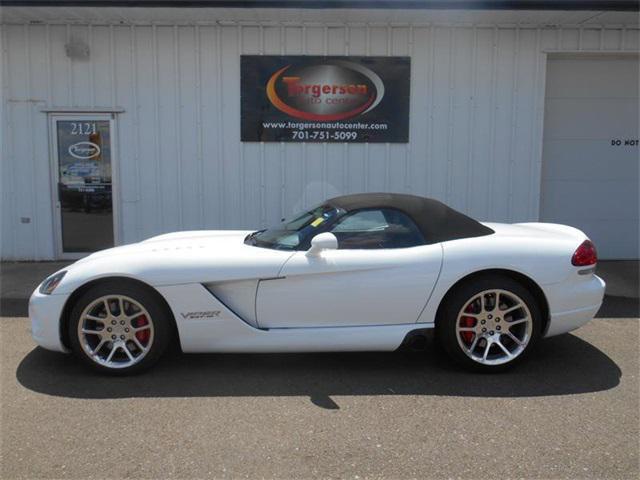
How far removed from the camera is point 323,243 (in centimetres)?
385

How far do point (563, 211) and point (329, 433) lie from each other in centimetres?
672

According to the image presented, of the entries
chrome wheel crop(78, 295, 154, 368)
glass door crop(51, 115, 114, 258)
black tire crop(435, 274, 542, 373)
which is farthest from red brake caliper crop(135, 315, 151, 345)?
glass door crop(51, 115, 114, 258)

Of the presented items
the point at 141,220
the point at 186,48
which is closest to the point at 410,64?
the point at 186,48

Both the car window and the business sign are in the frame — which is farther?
the business sign

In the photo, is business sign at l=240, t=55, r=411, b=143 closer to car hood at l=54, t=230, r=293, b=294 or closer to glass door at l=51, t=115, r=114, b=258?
glass door at l=51, t=115, r=114, b=258

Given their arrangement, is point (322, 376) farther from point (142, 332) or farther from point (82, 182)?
point (82, 182)

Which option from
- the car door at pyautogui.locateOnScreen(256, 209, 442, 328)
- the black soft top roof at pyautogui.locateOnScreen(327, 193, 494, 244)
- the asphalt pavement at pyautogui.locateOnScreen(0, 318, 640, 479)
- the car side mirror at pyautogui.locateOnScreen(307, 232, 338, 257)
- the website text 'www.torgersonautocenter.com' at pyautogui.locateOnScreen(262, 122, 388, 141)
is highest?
the website text 'www.torgersonautocenter.com' at pyautogui.locateOnScreen(262, 122, 388, 141)

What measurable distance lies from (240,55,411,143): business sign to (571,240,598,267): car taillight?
14.4ft

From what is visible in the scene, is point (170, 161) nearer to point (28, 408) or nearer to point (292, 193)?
point (292, 193)

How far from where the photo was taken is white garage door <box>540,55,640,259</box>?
8.35 metres

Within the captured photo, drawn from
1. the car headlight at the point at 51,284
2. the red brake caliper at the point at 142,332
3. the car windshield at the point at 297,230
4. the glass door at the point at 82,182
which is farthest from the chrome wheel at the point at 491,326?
the glass door at the point at 82,182

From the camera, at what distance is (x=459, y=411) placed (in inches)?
137

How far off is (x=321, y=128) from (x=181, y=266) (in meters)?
4.64

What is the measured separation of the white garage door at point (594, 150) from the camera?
8.35 m
